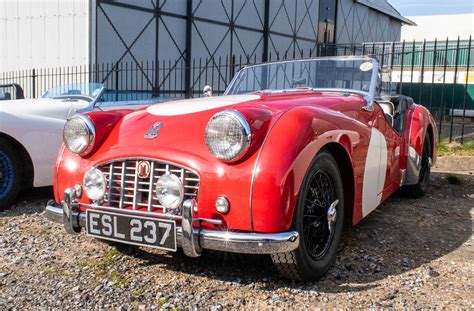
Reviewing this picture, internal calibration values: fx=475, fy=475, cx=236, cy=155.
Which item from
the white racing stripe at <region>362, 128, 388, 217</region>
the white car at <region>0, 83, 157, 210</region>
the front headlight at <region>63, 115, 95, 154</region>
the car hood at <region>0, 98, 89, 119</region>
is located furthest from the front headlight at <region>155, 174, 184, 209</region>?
the car hood at <region>0, 98, 89, 119</region>

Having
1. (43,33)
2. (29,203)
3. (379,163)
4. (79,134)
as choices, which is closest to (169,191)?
(79,134)

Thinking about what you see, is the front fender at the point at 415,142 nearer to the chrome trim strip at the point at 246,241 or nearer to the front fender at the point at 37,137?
the chrome trim strip at the point at 246,241

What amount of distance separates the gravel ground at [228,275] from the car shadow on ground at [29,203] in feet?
1.45

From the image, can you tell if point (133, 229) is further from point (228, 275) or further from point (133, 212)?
point (228, 275)

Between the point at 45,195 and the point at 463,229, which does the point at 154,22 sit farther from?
the point at 463,229

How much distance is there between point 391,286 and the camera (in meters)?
2.67

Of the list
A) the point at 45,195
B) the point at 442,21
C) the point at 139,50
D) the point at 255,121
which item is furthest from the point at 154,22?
the point at 442,21

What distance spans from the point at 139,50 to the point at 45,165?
30.1ft

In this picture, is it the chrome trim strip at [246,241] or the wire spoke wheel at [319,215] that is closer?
the chrome trim strip at [246,241]

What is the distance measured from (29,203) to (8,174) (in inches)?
16.2

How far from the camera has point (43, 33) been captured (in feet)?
41.1

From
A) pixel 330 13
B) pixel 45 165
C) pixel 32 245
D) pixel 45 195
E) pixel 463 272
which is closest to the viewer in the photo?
pixel 463 272

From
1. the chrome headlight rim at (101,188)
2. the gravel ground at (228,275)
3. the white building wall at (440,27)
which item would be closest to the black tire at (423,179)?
the gravel ground at (228,275)

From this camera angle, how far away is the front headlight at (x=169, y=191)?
2.46m
